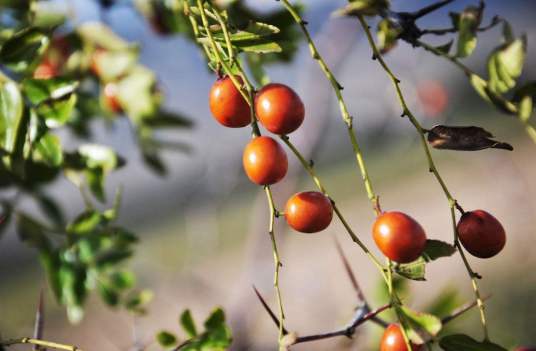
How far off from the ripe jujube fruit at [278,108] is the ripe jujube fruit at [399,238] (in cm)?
14

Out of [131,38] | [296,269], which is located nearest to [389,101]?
[131,38]

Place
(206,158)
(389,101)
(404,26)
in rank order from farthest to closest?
(389,101), (206,158), (404,26)

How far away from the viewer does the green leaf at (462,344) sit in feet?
2.12

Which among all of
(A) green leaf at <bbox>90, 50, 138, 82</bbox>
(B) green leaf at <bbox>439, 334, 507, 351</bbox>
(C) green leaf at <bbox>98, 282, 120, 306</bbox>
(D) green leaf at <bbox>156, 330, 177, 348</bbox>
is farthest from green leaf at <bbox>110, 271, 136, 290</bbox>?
(B) green leaf at <bbox>439, 334, 507, 351</bbox>

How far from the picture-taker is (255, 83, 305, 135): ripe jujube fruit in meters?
0.64

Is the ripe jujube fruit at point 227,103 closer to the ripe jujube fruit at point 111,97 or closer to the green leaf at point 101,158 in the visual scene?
the green leaf at point 101,158

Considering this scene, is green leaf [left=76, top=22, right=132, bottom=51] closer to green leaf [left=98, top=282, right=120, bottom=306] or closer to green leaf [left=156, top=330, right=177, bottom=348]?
green leaf [left=98, top=282, right=120, bottom=306]

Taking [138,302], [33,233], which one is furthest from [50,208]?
[138,302]

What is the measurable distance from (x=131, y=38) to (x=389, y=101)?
4.05 ft

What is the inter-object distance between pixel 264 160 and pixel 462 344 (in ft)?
0.95

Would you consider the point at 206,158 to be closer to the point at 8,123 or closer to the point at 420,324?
the point at 8,123

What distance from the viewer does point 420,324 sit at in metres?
0.65

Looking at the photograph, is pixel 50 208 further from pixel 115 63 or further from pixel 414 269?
pixel 414 269

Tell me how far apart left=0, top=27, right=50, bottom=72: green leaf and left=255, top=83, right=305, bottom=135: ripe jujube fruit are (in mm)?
375
